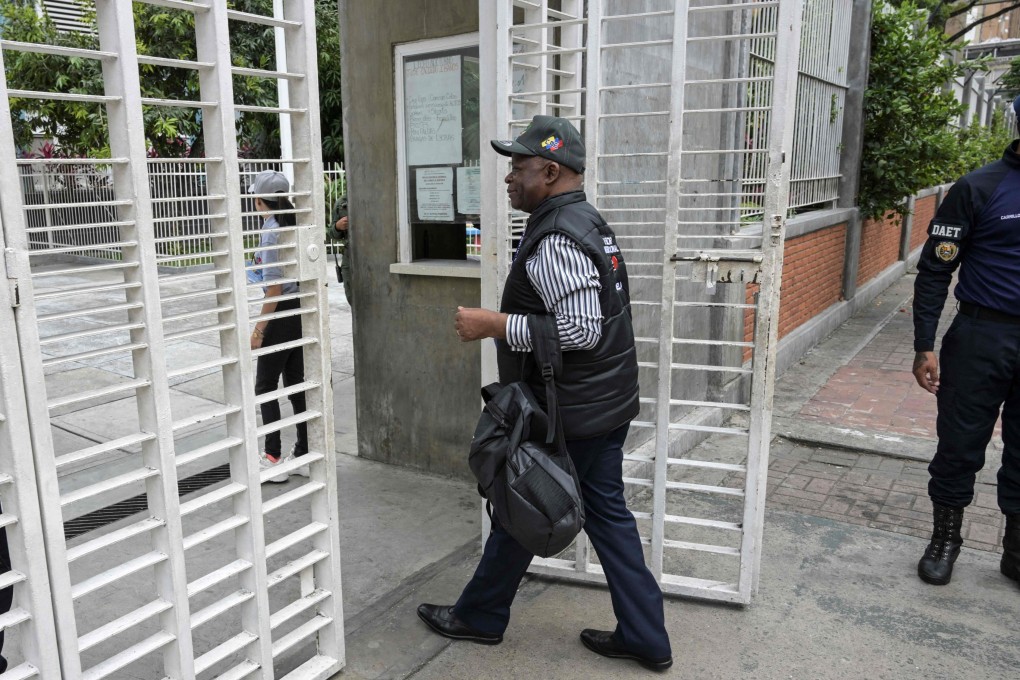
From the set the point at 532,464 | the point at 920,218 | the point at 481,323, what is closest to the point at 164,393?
the point at 481,323

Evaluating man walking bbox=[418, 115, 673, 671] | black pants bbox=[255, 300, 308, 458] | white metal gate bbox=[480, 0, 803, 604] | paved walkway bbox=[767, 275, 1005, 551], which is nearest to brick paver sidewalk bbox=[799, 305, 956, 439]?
paved walkway bbox=[767, 275, 1005, 551]

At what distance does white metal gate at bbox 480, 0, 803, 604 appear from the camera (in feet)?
11.3

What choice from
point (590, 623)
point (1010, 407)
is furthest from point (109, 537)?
point (1010, 407)

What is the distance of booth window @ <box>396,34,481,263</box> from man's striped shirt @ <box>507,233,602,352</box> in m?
2.17

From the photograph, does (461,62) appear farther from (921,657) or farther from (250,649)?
(921,657)

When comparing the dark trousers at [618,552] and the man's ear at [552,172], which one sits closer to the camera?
the man's ear at [552,172]

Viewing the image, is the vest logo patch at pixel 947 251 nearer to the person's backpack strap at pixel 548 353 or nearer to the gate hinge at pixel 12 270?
the person's backpack strap at pixel 548 353

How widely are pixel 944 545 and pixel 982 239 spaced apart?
4.96 feet

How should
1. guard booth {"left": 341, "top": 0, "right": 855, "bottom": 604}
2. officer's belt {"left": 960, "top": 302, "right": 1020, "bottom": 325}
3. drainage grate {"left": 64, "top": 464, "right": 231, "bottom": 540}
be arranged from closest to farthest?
guard booth {"left": 341, "top": 0, "right": 855, "bottom": 604}, officer's belt {"left": 960, "top": 302, "right": 1020, "bottom": 325}, drainage grate {"left": 64, "top": 464, "right": 231, "bottom": 540}

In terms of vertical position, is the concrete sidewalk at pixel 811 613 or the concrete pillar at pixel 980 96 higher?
the concrete pillar at pixel 980 96

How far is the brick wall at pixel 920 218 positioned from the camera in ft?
51.2

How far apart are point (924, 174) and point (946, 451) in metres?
7.19

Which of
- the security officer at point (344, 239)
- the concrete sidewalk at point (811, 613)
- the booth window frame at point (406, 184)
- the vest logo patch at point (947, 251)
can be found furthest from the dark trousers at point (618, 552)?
the security officer at point (344, 239)

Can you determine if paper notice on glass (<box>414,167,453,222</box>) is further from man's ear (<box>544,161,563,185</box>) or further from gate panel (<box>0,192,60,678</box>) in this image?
gate panel (<box>0,192,60,678</box>)
